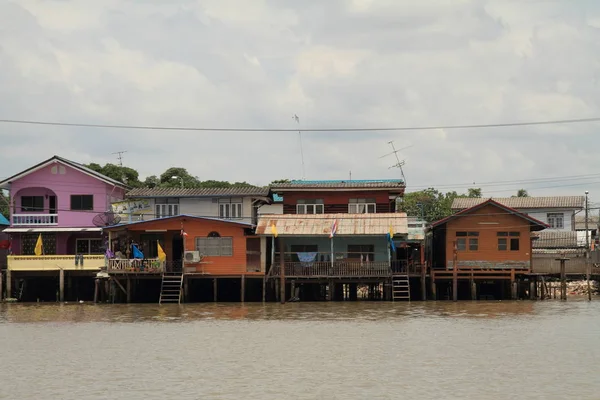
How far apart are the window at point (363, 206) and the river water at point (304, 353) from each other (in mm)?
10059

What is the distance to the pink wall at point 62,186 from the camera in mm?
60312

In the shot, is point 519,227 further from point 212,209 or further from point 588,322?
point 212,209

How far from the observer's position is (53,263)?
5453 cm

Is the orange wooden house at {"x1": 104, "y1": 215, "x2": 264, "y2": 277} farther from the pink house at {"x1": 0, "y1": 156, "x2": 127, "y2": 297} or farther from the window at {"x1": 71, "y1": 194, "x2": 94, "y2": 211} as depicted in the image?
the window at {"x1": 71, "y1": 194, "x2": 94, "y2": 211}

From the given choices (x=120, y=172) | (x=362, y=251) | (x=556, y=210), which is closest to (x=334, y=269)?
(x=362, y=251)

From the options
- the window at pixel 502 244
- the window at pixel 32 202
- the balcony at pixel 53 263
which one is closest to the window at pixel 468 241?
the window at pixel 502 244

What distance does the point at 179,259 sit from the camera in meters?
55.7

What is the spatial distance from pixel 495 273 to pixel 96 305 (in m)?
22.3

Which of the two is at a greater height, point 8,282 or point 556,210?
point 556,210

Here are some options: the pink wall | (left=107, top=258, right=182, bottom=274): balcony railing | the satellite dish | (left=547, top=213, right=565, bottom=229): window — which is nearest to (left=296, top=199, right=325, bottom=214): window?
(left=107, top=258, right=182, bottom=274): balcony railing

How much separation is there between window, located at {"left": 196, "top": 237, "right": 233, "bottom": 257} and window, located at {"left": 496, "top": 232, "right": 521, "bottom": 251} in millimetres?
15335

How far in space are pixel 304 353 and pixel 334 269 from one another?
63.8 feet

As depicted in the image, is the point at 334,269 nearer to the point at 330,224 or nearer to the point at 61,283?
the point at 330,224

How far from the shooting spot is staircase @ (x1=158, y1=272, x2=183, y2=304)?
2051 inches
